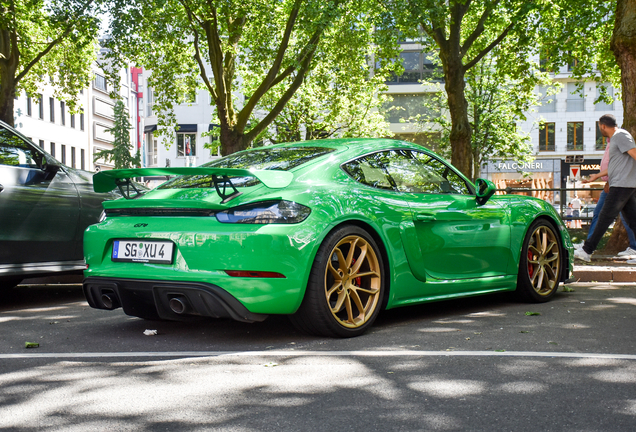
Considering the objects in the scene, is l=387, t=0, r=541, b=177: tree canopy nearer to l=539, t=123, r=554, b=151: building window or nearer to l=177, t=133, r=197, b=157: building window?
l=539, t=123, r=554, b=151: building window

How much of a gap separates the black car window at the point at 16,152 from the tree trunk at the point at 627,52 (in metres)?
8.17

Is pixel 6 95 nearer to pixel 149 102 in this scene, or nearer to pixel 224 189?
pixel 224 189

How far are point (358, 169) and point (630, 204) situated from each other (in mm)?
5258

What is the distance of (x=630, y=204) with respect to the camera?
9.05 meters

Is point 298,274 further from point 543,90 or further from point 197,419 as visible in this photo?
point 543,90

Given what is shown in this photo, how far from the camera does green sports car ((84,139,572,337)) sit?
4.40m

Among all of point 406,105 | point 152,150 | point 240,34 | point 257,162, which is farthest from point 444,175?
point 152,150

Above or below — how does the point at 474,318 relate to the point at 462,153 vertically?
below

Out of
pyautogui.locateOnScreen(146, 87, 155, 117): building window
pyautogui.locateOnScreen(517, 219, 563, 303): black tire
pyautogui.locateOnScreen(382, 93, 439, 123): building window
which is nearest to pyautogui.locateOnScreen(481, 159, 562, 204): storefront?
pyautogui.locateOnScreen(382, 93, 439, 123): building window

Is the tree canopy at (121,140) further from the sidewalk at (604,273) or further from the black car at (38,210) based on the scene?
the black car at (38,210)

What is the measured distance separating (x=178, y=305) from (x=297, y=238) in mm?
836

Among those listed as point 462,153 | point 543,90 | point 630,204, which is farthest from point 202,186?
point 543,90

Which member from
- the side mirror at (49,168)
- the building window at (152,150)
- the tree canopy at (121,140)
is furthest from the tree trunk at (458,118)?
the tree canopy at (121,140)

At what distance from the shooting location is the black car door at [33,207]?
632cm
